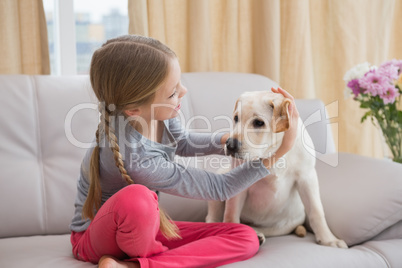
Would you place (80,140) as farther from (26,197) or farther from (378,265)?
(378,265)

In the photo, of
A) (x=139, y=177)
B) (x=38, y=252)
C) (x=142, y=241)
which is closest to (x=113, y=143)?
(x=139, y=177)

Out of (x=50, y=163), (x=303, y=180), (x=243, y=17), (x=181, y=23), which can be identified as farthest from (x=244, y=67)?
(x=50, y=163)

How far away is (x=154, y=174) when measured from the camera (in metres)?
1.34

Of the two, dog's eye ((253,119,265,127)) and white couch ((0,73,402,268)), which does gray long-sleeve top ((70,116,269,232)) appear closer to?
dog's eye ((253,119,265,127))

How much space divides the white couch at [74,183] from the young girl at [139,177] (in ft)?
0.49

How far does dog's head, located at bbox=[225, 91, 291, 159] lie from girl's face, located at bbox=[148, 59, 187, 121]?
214mm

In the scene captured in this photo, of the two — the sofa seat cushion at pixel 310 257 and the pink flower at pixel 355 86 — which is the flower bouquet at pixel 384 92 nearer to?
the pink flower at pixel 355 86

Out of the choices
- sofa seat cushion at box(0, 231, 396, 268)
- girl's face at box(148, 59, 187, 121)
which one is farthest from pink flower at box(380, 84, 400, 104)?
girl's face at box(148, 59, 187, 121)

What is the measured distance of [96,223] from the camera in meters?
1.29

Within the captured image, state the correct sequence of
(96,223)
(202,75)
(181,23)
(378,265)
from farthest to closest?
(181,23) < (202,75) < (378,265) < (96,223)

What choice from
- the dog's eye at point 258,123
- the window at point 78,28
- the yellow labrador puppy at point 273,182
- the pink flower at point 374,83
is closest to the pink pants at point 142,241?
the yellow labrador puppy at point 273,182

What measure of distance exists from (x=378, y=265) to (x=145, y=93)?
34.6 inches

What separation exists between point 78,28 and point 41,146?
812 mm

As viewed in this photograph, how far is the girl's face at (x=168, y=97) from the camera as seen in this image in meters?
1.36
